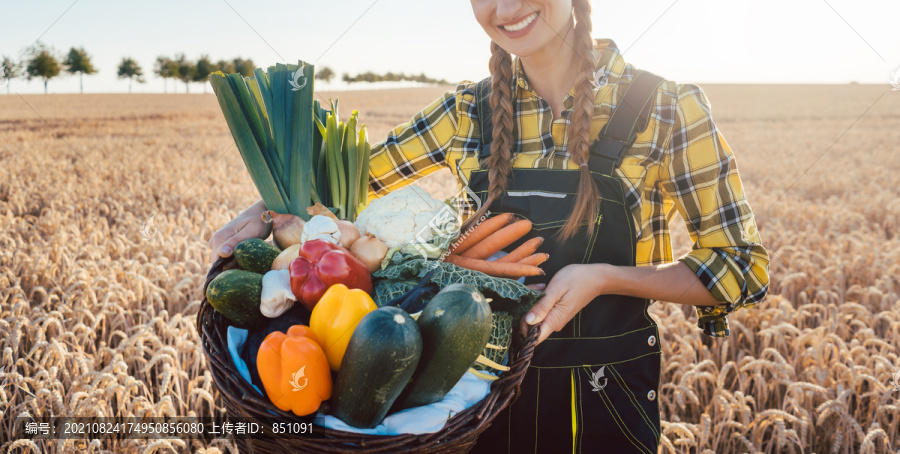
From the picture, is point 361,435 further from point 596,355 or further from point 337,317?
point 596,355

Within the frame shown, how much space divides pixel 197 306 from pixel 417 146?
A: 2.56 metres

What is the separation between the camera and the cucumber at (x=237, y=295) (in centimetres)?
147

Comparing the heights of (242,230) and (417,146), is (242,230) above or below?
below

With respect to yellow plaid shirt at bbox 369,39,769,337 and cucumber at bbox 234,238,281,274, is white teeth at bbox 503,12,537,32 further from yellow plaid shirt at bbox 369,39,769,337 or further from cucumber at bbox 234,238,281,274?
cucumber at bbox 234,238,281,274

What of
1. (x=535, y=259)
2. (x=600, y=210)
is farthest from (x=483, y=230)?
(x=600, y=210)

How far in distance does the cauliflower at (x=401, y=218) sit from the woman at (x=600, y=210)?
18 cm

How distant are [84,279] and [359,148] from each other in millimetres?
2905

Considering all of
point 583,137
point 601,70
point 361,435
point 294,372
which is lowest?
point 361,435

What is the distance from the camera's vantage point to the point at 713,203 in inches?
67.1

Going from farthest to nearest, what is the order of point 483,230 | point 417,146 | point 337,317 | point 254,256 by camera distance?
point 417,146
point 483,230
point 254,256
point 337,317

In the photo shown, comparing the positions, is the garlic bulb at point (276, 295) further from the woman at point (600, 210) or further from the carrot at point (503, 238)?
the carrot at point (503, 238)

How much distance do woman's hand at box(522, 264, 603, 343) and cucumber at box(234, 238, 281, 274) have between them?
2.57 ft

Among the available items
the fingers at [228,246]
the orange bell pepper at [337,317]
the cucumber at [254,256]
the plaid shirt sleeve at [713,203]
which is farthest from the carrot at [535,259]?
the fingers at [228,246]

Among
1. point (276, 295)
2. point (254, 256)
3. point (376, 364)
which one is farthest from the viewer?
point (254, 256)
